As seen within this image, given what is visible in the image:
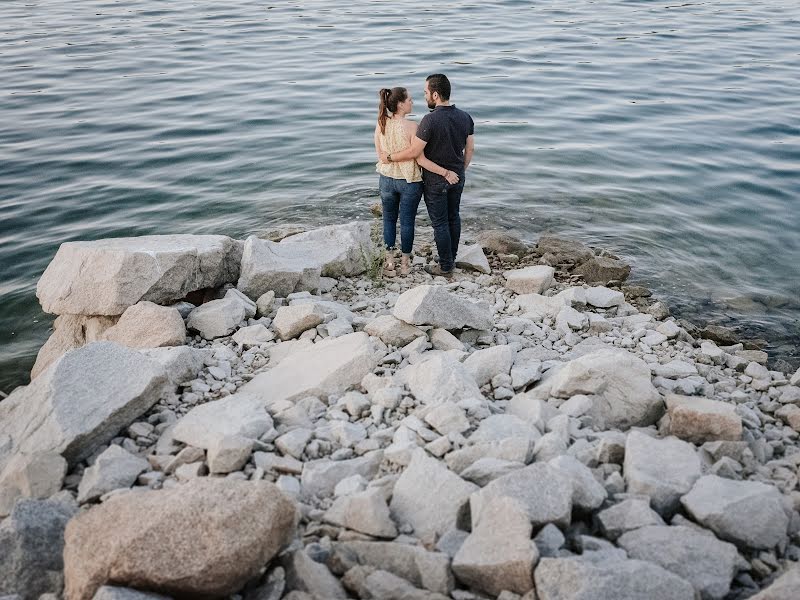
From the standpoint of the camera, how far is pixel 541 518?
353 centimetres

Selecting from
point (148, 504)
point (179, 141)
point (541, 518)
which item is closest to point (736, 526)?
point (541, 518)

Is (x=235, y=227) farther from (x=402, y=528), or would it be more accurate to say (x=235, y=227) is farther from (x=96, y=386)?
(x=402, y=528)

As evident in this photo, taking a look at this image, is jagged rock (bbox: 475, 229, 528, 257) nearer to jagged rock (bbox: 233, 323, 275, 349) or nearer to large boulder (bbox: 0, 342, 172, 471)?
jagged rock (bbox: 233, 323, 275, 349)

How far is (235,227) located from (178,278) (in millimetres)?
3859

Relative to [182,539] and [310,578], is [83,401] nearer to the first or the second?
[182,539]

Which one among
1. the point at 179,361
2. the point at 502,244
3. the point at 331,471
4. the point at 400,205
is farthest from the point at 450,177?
the point at 331,471

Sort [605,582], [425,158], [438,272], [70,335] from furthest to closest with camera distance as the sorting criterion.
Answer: [438,272] → [425,158] → [70,335] → [605,582]

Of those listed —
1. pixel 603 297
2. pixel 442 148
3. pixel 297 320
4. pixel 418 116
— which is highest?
pixel 442 148

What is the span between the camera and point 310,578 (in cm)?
328

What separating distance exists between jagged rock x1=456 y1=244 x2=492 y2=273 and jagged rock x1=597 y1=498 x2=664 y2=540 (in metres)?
5.02

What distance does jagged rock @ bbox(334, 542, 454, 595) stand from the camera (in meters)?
3.31

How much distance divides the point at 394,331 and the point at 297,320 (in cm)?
89

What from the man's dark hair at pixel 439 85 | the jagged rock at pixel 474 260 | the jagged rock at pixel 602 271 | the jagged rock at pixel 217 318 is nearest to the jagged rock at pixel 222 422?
the jagged rock at pixel 217 318

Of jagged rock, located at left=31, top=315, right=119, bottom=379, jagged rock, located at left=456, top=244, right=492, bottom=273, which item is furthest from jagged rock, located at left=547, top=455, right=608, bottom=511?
jagged rock, located at left=456, top=244, right=492, bottom=273
